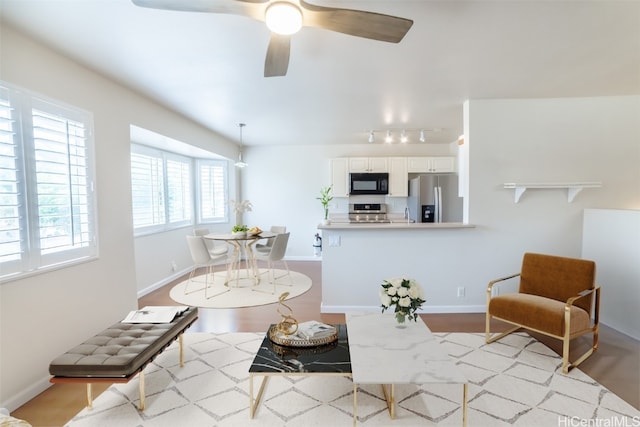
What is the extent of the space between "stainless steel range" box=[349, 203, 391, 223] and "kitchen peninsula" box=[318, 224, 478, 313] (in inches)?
101

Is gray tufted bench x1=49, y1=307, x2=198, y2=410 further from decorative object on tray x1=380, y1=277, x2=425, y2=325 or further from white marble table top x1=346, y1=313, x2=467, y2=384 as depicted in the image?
decorative object on tray x1=380, y1=277, x2=425, y2=325

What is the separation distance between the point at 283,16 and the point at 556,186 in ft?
11.0

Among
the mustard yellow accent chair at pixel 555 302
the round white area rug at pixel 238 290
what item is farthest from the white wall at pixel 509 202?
the round white area rug at pixel 238 290

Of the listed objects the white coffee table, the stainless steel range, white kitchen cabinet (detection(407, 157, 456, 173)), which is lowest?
the white coffee table

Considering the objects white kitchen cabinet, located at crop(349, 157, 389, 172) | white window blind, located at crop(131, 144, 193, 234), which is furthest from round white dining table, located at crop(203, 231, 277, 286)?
white kitchen cabinet, located at crop(349, 157, 389, 172)

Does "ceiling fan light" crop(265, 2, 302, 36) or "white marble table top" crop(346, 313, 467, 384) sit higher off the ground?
"ceiling fan light" crop(265, 2, 302, 36)

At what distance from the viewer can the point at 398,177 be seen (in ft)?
19.6

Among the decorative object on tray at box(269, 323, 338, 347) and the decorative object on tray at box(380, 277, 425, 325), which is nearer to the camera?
the decorative object on tray at box(269, 323, 338, 347)

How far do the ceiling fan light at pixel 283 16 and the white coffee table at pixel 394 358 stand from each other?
1.82 metres

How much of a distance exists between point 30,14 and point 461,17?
2.64 m

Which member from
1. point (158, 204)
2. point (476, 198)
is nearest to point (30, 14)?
point (158, 204)

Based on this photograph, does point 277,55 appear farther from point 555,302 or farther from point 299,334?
point 555,302

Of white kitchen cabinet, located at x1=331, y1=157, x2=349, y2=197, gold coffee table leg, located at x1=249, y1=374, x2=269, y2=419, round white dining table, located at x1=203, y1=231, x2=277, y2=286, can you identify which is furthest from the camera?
white kitchen cabinet, located at x1=331, y1=157, x2=349, y2=197

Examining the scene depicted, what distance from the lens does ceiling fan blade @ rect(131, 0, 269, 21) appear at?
1.35 meters
